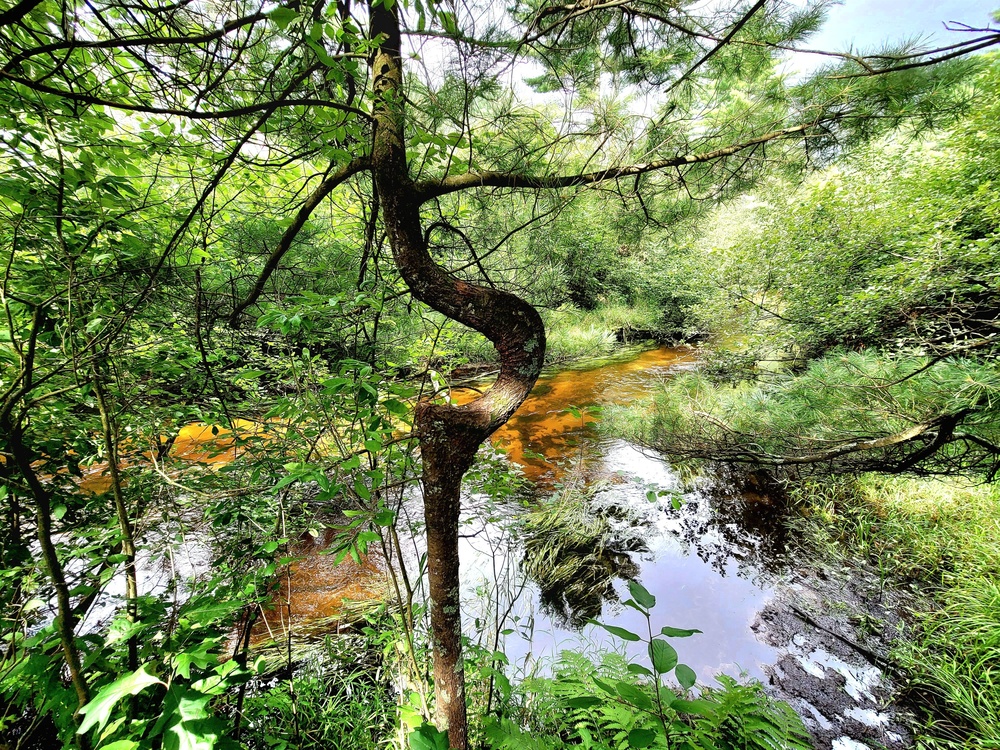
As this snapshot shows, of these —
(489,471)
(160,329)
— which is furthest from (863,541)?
(160,329)

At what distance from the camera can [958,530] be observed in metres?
3.01

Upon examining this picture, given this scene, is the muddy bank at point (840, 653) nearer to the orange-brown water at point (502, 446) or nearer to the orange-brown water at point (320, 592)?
the orange-brown water at point (502, 446)

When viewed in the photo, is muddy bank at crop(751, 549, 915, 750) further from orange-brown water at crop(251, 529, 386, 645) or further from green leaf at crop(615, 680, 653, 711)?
orange-brown water at crop(251, 529, 386, 645)

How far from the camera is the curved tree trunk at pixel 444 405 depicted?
1.31 m

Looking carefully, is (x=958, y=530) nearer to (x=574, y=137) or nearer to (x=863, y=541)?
(x=863, y=541)

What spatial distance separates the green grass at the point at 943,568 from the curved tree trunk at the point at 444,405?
8.65 feet

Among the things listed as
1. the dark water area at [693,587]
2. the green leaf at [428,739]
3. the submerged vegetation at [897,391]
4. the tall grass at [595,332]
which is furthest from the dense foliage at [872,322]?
the tall grass at [595,332]

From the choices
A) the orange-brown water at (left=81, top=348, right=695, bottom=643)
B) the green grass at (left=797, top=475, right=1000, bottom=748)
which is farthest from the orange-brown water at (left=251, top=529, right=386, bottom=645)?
the green grass at (left=797, top=475, right=1000, bottom=748)

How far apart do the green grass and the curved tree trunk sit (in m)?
2.64

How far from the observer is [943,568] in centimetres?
291

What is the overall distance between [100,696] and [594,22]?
8.66 ft

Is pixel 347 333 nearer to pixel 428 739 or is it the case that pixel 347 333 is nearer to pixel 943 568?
pixel 428 739

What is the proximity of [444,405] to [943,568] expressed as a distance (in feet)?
14.5

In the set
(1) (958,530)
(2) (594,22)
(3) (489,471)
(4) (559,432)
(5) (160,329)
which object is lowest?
(1) (958,530)
